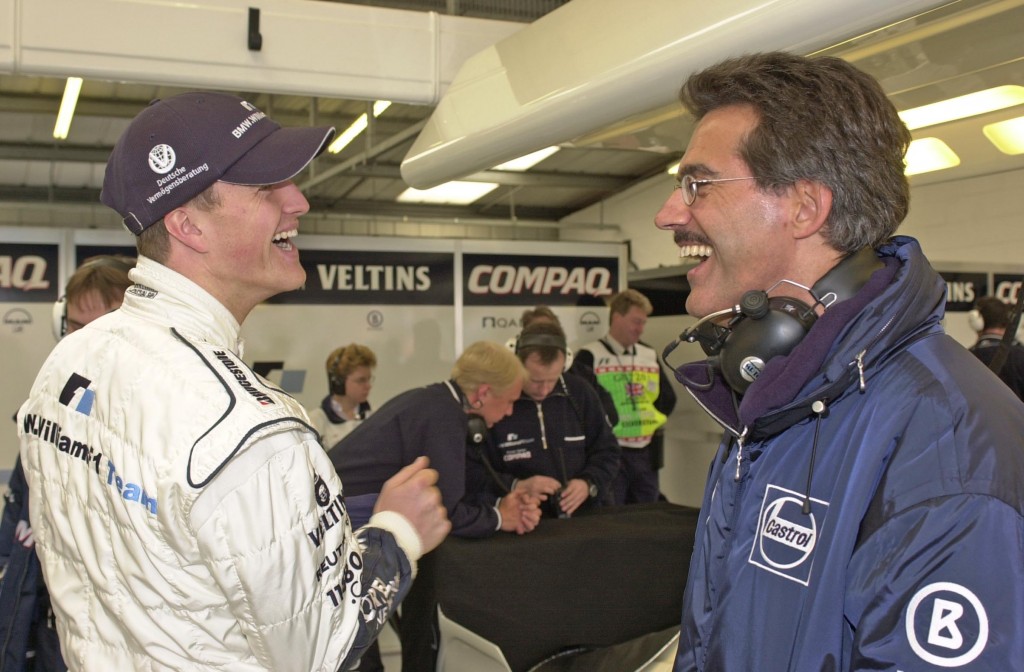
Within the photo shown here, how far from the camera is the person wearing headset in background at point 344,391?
14.7 ft

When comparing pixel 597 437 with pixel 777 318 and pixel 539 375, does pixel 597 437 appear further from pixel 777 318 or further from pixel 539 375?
pixel 777 318

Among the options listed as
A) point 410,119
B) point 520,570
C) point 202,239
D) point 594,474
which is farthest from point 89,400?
point 410,119

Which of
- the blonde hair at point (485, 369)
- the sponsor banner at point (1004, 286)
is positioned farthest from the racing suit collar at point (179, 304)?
the sponsor banner at point (1004, 286)

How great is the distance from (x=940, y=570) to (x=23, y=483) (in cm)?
202

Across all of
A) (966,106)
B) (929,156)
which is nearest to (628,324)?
(929,156)

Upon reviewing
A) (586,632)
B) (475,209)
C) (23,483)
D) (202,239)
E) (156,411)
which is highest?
(475,209)

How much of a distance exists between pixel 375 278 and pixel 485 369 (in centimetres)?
233

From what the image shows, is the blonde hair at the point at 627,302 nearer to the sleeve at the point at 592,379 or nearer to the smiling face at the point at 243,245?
the sleeve at the point at 592,379

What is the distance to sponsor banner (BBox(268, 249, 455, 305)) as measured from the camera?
509 centimetres

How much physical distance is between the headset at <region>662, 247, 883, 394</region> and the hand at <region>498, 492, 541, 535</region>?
184 cm

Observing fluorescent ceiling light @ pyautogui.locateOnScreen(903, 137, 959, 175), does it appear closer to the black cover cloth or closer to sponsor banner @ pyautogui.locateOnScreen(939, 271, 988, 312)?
the black cover cloth

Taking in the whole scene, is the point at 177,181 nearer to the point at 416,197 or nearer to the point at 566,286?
the point at 566,286

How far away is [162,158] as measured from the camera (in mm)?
1172

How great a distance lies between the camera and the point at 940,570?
766mm
